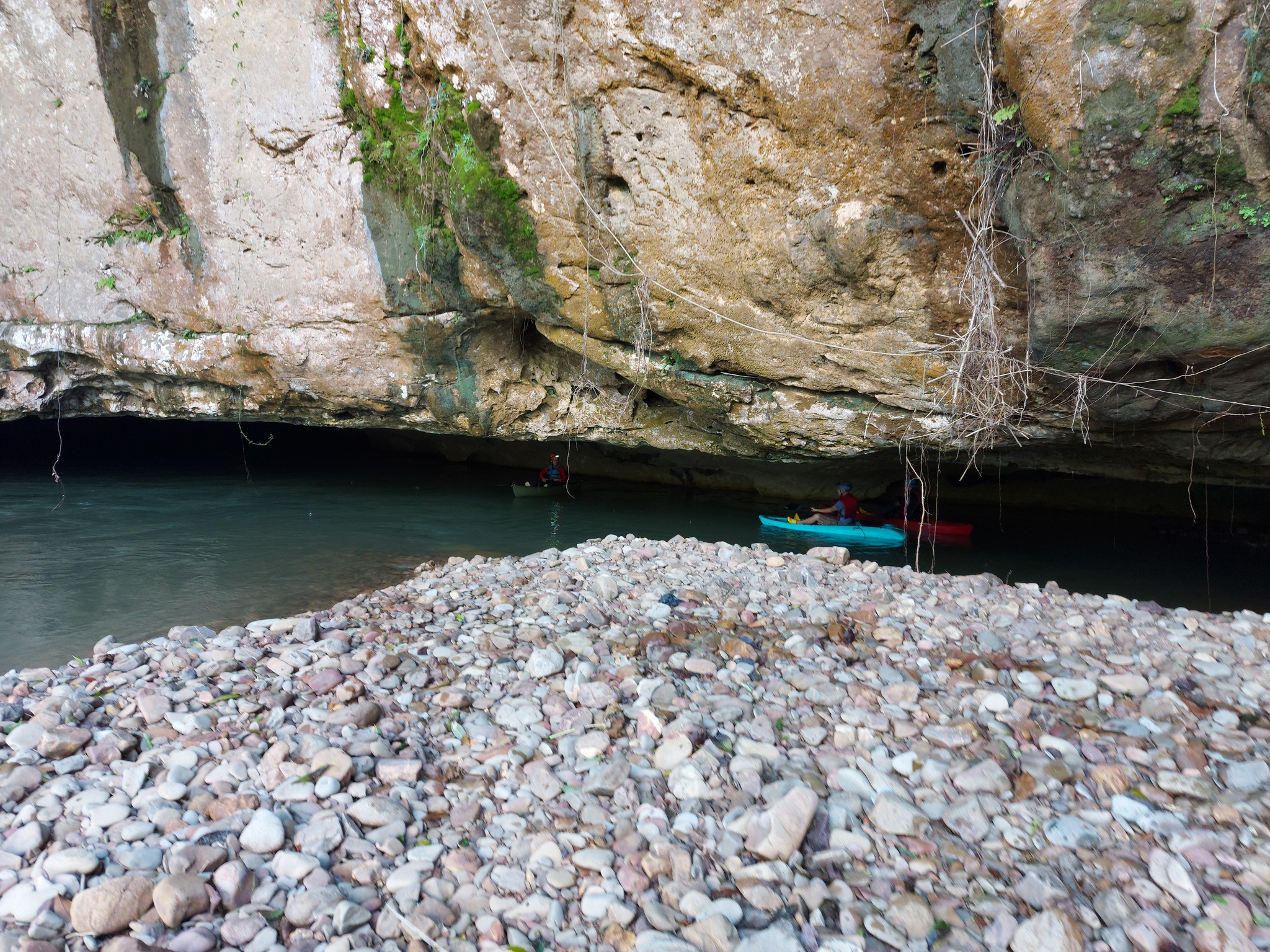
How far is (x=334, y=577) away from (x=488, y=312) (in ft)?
10.7

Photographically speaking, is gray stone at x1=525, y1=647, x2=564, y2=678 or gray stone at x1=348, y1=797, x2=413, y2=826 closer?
gray stone at x1=348, y1=797, x2=413, y2=826

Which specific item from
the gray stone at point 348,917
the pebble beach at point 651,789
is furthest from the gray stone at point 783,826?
the gray stone at point 348,917

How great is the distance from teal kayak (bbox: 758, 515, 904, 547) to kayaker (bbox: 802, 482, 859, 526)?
0.10 metres

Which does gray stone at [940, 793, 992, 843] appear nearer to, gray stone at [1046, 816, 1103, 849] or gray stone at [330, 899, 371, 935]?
gray stone at [1046, 816, 1103, 849]

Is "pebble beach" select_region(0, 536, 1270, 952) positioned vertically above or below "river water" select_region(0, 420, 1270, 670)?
above

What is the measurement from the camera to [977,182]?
4.70 meters

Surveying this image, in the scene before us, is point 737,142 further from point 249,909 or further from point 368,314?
point 249,909

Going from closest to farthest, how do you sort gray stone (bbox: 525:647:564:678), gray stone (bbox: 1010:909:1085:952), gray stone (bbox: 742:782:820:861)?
gray stone (bbox: 1010:909:1085:952) → gray stone (bbox: 742:782:820:861) → gray stone (bbox: 525:647:564:678)

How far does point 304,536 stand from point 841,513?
725cm

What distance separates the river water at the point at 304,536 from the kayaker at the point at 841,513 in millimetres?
524

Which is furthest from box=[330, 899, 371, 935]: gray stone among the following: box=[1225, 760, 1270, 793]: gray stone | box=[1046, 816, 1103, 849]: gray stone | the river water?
the river water

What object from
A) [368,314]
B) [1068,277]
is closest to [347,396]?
[368,314]

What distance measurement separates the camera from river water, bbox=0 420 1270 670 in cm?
630

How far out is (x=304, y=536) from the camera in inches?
347
